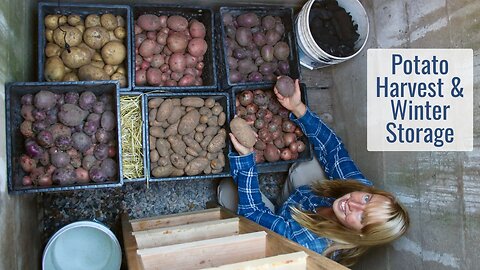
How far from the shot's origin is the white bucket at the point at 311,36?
200 centimetres

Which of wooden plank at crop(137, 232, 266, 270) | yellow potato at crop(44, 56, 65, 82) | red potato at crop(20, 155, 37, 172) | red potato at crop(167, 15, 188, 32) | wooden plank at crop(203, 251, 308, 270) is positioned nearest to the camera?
wooden plank at crop(203, 251, 308, 270)

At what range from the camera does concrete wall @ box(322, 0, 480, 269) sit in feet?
4.65

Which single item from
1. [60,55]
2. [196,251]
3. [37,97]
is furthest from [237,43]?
[196,251]

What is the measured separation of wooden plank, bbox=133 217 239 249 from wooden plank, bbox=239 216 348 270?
71mm

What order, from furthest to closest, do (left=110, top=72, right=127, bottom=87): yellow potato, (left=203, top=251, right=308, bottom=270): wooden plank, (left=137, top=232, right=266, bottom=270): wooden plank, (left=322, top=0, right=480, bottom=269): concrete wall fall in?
1. (left=110, top=72, right=127, bottom=87): yellow potato
2. (left=322, top=0, right=480, bottom=269): concrete wall
3. (left=137, top=232, right=266, bottom=270): wooden plank
4. (left=203, top=251, right=308, bottom=270): wooden plank

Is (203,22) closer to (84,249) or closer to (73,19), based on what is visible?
(73,19)

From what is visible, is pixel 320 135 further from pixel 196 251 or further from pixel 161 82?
pixel 196 251

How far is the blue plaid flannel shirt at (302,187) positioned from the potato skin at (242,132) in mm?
66

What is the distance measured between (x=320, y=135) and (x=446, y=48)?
686 mm

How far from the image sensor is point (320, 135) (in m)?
2.01

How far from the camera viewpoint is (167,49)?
198 cm

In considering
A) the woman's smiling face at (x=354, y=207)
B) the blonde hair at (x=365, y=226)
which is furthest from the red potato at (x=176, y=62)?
the woman's smiling face at (x=354, y=207)

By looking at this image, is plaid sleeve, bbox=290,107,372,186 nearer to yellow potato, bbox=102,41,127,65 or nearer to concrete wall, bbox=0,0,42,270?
yellow potato, bbox=102,41,127,65

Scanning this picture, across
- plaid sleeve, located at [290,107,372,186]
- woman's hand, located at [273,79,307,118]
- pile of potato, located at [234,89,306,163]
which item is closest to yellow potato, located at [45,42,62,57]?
pile of potato, located at [234,89,306,163]
